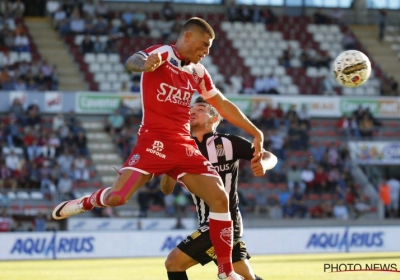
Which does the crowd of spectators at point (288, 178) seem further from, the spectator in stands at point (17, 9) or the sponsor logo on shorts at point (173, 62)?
the sponsor logo on shorts at point (173, 62)

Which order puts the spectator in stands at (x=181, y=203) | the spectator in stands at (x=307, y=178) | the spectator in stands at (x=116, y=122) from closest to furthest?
the spectator in stands at (x=181, y=203) < the spectator in stands at (x=307, y=178) < the spectator in stands at (x=116, y=122)

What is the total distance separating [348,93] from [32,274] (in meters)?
20.4

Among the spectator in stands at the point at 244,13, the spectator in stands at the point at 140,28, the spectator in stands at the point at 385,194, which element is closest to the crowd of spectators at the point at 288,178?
the spectator in stands at the point at 385,194

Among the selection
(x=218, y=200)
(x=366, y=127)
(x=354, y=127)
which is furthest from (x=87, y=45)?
(x=218, y=200)

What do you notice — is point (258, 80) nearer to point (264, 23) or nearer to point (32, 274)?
point (264, 23)

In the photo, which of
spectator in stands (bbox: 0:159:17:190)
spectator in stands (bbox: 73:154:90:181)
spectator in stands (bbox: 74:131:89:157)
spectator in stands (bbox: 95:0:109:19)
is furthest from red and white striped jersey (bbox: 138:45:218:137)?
spectator in stands (bbox: 95:0:109:19)

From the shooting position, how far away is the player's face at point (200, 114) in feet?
29.6

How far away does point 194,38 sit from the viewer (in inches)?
326

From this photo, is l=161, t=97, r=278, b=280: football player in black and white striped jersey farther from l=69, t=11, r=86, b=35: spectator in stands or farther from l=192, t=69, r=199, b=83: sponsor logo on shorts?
l=69, t=11, r=86, b=35: spectator in stands

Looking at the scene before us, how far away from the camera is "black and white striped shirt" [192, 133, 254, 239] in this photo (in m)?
8.88

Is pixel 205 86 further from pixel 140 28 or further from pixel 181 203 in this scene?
pixel 140 28

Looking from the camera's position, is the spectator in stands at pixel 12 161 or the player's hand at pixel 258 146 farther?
the spectator in stands at pixel 12 161

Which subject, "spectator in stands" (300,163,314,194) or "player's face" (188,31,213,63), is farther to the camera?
"spectator in stands" (300,163,314,194)

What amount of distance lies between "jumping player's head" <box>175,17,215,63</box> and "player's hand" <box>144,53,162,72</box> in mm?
560
